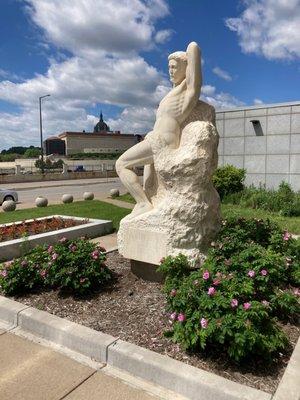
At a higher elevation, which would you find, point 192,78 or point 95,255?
point 192,78

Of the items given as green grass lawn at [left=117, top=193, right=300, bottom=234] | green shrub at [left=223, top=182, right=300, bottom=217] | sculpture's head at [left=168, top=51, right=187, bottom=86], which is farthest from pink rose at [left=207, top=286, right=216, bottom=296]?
green shrub at [left=223, top=182, right=300, bottom=217]

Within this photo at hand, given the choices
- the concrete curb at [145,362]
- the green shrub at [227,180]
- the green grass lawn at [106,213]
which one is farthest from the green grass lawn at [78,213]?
the concrete curb at [145,362]

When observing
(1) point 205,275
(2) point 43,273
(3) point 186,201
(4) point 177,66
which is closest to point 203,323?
(1) point 205,275

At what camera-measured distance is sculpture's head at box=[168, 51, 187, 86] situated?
17.3 ft

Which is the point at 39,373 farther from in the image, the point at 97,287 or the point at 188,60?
the point at 188,60

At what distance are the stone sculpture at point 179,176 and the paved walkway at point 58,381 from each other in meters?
2.05

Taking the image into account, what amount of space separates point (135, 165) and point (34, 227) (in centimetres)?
458

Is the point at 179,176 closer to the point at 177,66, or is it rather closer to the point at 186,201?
the point at 186,201

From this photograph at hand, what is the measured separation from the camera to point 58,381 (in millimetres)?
3256

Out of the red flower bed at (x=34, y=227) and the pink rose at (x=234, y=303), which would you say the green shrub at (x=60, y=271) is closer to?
the pink rose at (x=234, y=303)

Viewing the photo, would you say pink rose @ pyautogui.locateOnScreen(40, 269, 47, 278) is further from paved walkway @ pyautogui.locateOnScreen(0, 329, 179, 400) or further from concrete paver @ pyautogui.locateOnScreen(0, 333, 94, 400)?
paved walkway @ pyautogui.locateOnScreen(0, 329, 179, 400)

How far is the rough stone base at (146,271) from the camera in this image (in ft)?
18.0

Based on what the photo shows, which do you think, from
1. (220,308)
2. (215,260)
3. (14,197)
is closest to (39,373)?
(220,308)

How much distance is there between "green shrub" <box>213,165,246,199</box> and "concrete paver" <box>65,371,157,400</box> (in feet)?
40.3
